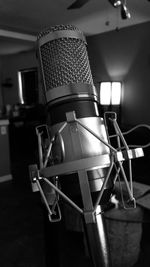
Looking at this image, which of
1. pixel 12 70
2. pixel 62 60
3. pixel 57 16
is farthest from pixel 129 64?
pixel 62 60

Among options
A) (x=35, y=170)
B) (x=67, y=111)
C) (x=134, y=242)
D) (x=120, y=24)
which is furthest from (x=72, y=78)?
(x=120, y=24)

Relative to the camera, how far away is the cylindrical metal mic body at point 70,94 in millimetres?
446

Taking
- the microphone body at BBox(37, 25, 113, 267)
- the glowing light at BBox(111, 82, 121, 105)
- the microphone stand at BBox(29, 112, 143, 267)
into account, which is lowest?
the microphone stand at BBox(29, 112, 143, 267)

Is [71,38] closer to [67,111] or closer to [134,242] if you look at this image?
[67,111]

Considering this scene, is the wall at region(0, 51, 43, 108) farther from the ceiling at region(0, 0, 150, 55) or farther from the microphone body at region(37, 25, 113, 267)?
the microphone body at region(37, 25, 113, 267)

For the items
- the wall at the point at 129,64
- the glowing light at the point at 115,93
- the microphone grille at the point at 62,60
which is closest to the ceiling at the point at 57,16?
the wall at the point at 129,64

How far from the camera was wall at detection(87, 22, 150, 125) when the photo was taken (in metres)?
4.79

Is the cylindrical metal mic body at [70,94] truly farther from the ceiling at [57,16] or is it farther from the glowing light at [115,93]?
the glowing light at [115,93]

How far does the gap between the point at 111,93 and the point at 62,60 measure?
4383 mm

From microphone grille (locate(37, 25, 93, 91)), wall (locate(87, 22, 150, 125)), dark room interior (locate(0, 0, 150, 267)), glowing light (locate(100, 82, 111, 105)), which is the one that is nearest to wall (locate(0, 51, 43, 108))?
dark room interior (locate(0, 0, 150, 267))

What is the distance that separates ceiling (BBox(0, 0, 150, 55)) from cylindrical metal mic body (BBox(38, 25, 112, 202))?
10.8 feet

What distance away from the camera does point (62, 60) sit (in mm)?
482

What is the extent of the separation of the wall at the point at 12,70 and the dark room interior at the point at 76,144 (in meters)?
0.04

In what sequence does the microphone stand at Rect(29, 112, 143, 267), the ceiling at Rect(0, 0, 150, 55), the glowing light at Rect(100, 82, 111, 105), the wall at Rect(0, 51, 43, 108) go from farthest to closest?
the wall at Rect(0, 51, 43, 108) < the glowing light at Rect(100, 82, 111, 105) < the ceiling at Rect(0, 0, 150, 55) < the microphone stand at Rect(29, 112, 143, 267)
